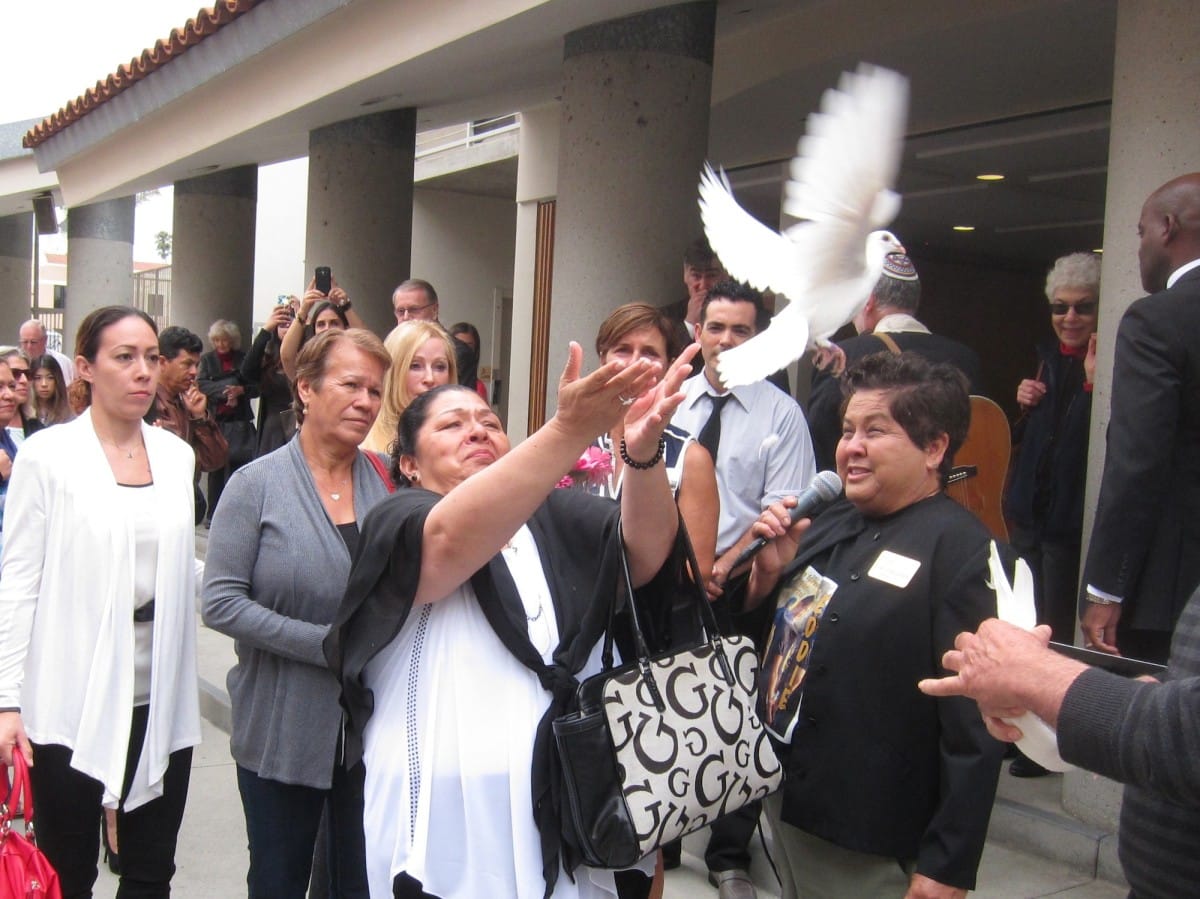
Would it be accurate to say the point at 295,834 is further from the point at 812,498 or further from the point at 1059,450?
the point at 1059,450

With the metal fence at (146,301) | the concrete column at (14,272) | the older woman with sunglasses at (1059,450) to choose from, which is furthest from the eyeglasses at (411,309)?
the metal fence at (146,301)

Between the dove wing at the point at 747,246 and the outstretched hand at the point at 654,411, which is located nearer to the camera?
the outstretched hand at the point at 654,411

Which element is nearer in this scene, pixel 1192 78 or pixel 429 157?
pixel 1192 78

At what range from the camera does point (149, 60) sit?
8742mm

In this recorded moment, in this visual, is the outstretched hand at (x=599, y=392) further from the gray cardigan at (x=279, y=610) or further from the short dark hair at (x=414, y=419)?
the gray cardigan at (x=279, y=610)

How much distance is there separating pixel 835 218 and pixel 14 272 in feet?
60.7

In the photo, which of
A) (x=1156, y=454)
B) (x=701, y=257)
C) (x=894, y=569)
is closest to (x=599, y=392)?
(x=894, y=569)

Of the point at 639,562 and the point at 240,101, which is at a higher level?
the point at 240,101

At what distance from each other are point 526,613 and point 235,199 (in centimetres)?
962

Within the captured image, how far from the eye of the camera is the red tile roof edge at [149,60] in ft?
24.7

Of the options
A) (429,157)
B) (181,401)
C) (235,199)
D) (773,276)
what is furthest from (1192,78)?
(429,157)

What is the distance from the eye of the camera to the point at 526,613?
2.12 m

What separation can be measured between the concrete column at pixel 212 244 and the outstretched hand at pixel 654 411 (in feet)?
30.1

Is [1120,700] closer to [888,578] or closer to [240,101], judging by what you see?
[888,578]
